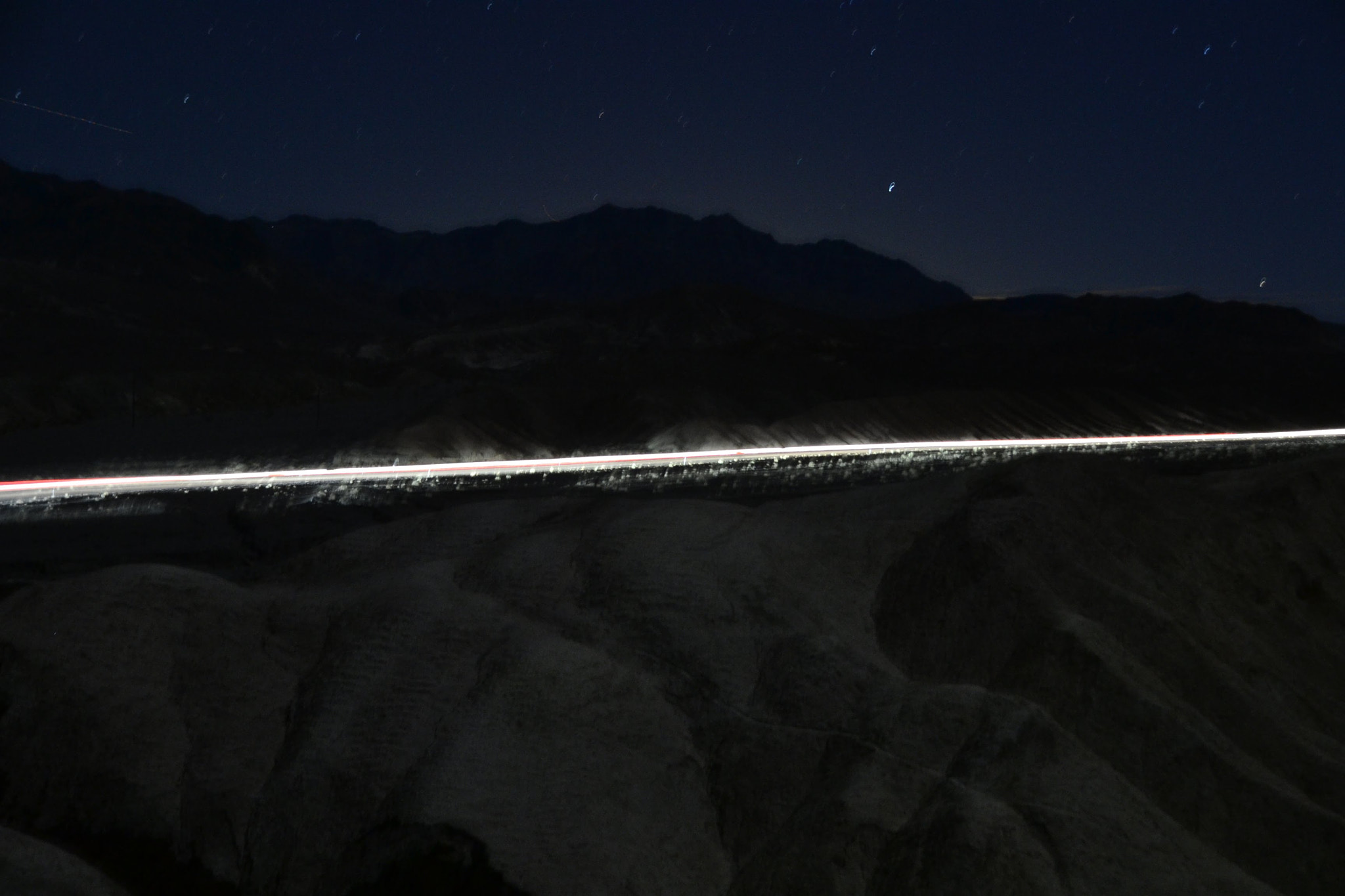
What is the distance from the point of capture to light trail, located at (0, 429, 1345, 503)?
33594mm

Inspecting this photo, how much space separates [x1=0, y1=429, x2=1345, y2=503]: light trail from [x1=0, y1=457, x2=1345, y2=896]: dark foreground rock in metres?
18.7

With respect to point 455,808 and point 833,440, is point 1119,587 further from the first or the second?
point 833,440

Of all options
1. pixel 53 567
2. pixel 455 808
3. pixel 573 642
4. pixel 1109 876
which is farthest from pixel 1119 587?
pixel 53 567

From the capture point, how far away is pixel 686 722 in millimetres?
13461

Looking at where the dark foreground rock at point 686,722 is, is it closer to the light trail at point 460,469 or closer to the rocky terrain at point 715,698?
the rocky terrain at point 715,698

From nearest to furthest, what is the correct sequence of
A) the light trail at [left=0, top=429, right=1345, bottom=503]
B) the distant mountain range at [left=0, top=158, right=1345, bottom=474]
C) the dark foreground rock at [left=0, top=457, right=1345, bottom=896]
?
the dark foreground rock at [left=0, top=457, right=1345, bottom=896]
the light trail at [left=0, top=429, right=1345, bottom=503]
the distant mountain range at [left=0, top=158, right=1345, bottom=474]

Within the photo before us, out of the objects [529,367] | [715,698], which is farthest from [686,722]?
[529,367]

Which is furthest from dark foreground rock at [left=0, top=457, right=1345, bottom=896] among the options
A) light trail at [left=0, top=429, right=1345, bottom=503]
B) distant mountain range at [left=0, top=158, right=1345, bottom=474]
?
distant mountain range at [left=0, top=158, right=1345, bottom=474]

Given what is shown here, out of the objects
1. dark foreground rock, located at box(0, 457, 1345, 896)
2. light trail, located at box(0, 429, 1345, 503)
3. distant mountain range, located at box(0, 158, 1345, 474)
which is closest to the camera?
dark foreground rock, located at box(0, 457, 1345, 896)

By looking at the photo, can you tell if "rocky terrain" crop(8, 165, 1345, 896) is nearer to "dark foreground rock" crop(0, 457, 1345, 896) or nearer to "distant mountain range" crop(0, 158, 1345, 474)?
"dark foreground rock" crop(0, 457, 1345, 896)

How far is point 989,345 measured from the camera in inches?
4611

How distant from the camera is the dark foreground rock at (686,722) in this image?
37.3 feet

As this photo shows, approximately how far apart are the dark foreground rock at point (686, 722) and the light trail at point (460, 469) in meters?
18.7

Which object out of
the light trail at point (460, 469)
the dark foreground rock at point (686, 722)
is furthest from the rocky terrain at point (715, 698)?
the light trail at point (460, 469)
